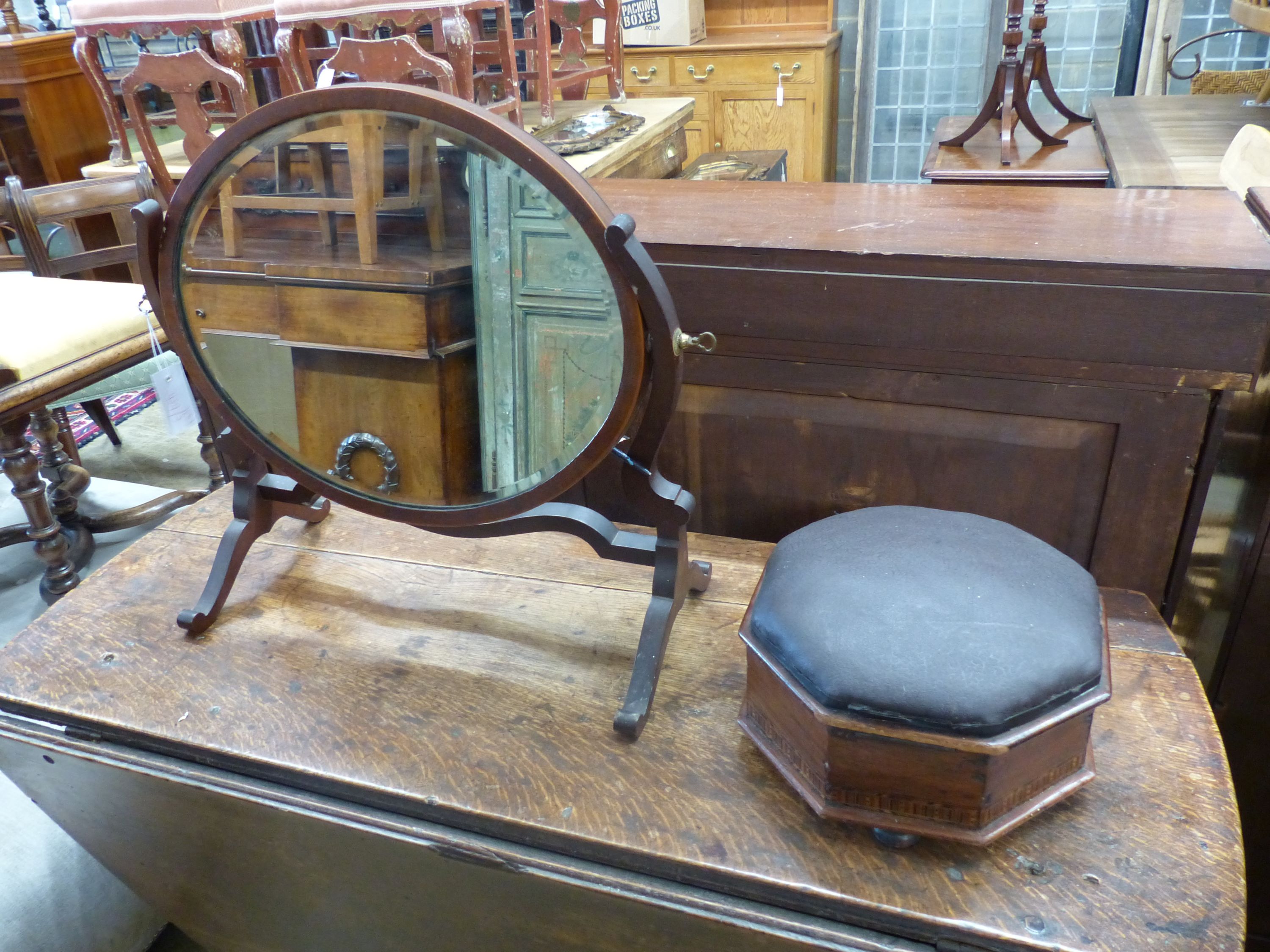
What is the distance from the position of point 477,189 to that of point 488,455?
229mm

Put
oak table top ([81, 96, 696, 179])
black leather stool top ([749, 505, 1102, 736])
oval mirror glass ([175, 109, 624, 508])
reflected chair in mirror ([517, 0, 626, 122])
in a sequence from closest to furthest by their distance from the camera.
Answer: black leather stool top ([749, 505, 1102, 736]) → oval mirror glass ([175, 109, 624, 508]) → oak table top ([81, 96, 696, 179]) → reflected chair in mirror ([517, 0, 626, 122])

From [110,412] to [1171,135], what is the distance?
3019 millimetres

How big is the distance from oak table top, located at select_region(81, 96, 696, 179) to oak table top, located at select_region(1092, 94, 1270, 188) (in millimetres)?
1071

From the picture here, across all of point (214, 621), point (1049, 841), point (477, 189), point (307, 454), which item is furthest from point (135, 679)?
point (1049, 841)

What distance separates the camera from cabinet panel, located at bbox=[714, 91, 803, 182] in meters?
3.85

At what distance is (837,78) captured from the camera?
4.02 meters

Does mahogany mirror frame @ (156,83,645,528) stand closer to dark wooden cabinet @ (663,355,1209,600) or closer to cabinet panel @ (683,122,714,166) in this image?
dark wooden cabinet @ (663,355,1209,600)

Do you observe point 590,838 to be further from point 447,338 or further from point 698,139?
point 698,139

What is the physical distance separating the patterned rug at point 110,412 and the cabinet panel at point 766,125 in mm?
2485

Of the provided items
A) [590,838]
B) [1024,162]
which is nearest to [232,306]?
[590,838]

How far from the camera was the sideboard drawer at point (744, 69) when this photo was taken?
374 centimetres

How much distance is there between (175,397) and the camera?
1.06 meters

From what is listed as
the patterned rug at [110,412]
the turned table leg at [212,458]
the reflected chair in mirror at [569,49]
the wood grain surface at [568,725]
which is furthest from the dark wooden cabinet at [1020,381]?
the patterned rug at [110,412]

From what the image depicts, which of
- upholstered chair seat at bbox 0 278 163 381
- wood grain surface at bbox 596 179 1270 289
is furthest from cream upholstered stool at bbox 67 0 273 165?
wood grain surface at bbox 596 179 1270 289
